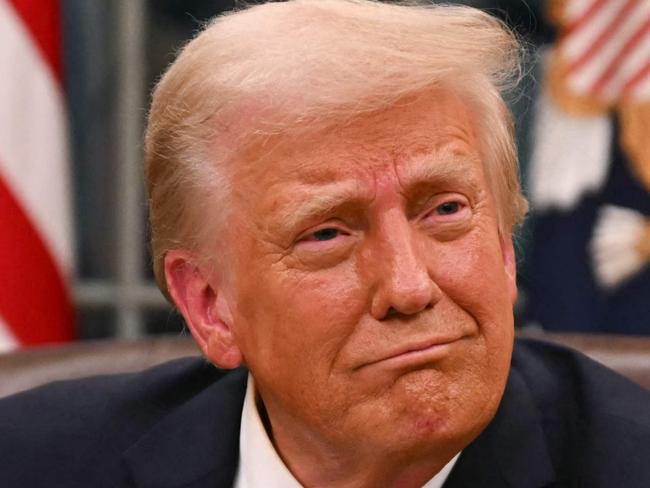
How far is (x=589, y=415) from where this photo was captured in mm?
2170

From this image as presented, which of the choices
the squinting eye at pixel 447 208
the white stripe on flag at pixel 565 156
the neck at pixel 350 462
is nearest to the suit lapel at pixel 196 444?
the neck at pixel 350 462

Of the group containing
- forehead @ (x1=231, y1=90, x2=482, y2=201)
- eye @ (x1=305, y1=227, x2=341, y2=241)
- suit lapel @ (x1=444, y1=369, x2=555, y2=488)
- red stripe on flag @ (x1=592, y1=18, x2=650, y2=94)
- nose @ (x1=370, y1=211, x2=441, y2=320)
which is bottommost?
red stripe on flag @ (x1=592, y1=18, x2=650, y2=94)

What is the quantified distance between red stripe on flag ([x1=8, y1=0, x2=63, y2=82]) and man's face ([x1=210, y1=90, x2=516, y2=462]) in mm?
1673

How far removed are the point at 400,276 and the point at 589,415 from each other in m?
0.48

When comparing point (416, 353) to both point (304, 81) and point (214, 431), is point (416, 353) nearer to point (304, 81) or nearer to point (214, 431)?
point (304, 81)

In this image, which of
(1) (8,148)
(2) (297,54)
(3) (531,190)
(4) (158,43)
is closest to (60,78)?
(1) (8,148)

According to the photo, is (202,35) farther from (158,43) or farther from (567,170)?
(158,43)

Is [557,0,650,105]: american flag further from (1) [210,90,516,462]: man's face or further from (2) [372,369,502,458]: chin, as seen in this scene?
(2) [372,369,502,458]: chin

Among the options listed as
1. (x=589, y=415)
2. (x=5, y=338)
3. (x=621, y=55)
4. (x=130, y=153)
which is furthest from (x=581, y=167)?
(x=130, y=153)

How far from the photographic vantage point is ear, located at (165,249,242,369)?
2131mm

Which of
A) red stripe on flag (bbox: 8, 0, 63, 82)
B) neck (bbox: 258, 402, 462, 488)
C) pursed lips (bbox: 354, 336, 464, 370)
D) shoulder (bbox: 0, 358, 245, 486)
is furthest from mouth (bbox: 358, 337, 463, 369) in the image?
red stripe on flag (bbox: 8, 0, 63, 82)

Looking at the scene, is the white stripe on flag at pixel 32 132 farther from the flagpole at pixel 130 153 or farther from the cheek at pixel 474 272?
the cheek at pixel 474 272

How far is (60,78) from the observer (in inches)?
142

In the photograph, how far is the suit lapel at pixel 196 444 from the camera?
2.27 m
